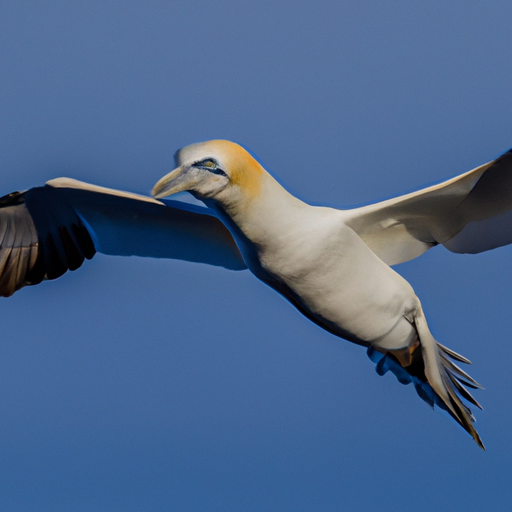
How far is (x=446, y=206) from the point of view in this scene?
12.5 feet

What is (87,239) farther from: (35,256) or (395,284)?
(395,284)

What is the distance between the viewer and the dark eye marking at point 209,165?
3.15 m

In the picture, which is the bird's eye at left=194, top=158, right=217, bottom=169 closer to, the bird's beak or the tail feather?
the bird's beak

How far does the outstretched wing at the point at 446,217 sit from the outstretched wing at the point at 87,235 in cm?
85

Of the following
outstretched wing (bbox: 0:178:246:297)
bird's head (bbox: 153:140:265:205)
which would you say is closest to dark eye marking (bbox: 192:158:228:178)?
bird's head (bbox: 153:140:265:205)

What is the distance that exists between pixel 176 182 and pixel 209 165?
15 cm

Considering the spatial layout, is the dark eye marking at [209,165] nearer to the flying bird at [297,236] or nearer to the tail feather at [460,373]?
the flying bird at [297,236]

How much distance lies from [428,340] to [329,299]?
72 centimetres

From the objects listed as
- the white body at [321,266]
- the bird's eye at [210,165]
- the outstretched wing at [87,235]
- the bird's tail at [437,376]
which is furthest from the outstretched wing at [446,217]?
the outstretched wing at [87,235]

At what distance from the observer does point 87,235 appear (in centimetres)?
436

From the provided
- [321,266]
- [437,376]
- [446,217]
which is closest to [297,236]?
[321,266]

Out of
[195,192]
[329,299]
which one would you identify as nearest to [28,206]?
[195,192]

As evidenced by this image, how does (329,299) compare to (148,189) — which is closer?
(329,299)

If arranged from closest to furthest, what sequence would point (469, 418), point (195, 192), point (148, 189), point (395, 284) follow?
point (195, 192) < point (395, 284) < point (148, 189) < point (469, 418)
